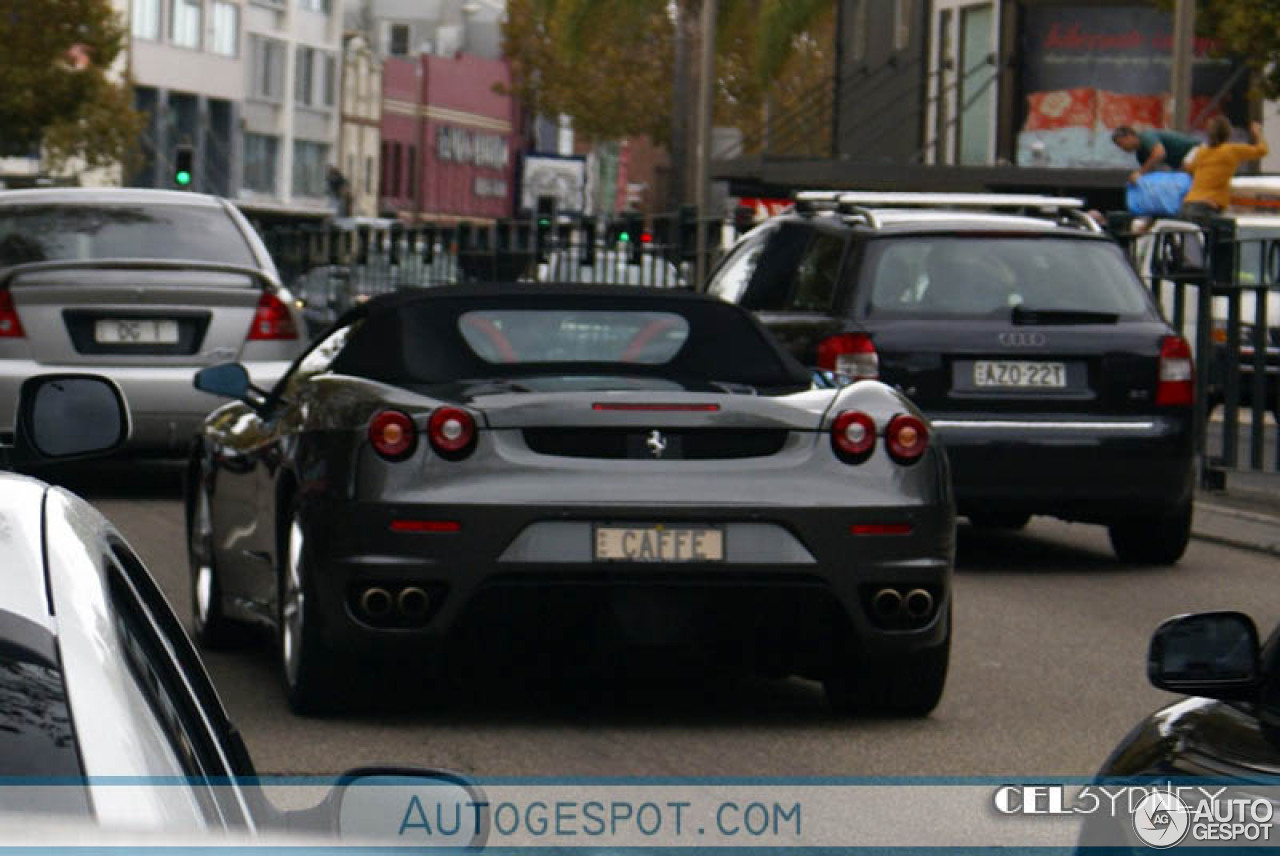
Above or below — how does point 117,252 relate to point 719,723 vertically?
above

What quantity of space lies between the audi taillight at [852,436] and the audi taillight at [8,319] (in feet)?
27.1

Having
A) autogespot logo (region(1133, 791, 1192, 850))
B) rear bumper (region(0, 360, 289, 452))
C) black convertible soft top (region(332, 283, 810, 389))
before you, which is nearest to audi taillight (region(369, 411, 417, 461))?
black convertible soft top (region(332, 283, 810, 389))

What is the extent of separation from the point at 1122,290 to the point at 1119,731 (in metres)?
5.51

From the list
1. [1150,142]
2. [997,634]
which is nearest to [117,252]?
[997,634]

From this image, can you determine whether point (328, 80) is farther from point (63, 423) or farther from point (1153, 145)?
point (63, 423)

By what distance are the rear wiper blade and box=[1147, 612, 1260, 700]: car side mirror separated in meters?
9.55

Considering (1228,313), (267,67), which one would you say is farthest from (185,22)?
(1228,313)

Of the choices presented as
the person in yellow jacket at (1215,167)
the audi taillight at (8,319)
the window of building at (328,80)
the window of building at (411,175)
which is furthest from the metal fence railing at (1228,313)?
the window of building at (411,175)

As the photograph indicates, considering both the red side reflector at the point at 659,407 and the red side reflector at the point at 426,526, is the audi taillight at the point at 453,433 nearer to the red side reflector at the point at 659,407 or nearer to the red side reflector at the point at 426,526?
the red side reflector at the point at 426,526

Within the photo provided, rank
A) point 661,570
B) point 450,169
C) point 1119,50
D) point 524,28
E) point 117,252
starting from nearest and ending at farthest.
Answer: point 661,570 < point 117,252 < point 1119,50 < point 524,28 < point 450,169

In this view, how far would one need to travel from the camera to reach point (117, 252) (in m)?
17.1

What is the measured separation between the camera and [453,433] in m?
8.77

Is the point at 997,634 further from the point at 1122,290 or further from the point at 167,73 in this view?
the point at 167,73

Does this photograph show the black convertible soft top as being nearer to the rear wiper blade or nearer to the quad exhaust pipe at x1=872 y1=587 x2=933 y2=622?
the quad exhaust pipe at x1=872 y1=587 x2=933 y2=622
